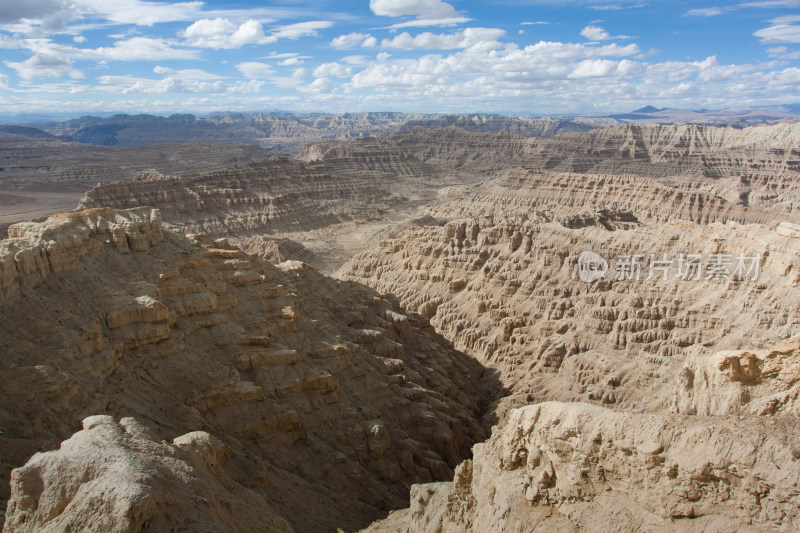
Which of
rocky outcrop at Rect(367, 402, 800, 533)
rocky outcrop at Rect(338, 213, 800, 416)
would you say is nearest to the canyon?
rocky outcrop at Rect(367, 402, 800, 533)

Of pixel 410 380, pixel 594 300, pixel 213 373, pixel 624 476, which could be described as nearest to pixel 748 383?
pixel 624 476

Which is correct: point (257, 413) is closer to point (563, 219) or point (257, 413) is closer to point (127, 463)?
point (127, 463)

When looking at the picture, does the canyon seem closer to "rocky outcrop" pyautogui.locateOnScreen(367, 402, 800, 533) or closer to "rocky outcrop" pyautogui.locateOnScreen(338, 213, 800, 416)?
"rocky outcrop" pyautogui.locateOnScreen(367, 402, 800, 533)

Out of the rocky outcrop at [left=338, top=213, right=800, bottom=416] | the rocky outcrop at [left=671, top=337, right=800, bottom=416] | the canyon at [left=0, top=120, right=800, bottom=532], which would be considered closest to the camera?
the canyon at [left=0, top=120, right=800, bottom=532]

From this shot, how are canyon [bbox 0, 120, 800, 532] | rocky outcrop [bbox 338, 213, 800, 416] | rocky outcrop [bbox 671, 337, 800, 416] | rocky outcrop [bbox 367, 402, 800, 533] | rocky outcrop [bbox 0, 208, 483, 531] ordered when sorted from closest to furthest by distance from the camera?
rocky outcrop [bbox 367, 402, 800, 533], canyon [bbox 0, 120, 800, 532], rocky outcrop [bbox 671, 337, 800, 416], rocky outcrop [bbox 0, 208, 483, 531], rocky outcrop [bbox 338, 213, 800, 416]

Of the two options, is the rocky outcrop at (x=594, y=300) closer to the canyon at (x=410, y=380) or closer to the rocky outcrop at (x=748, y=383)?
the canyon at (x=410, y=380)

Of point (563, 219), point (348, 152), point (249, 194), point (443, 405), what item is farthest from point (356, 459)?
point (348, 152)
